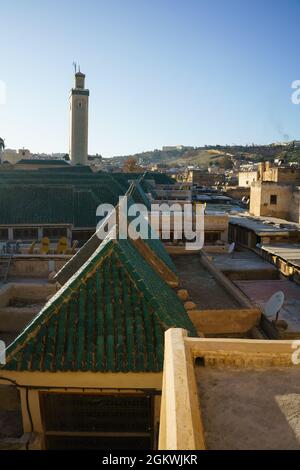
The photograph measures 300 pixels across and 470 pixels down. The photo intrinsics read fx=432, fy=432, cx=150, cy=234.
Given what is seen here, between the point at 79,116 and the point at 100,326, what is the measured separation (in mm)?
65504

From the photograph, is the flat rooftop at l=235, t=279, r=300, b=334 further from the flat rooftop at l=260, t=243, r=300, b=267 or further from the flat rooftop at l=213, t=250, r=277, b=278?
the flat rooftop at l=213, t=250, r=277, b=278

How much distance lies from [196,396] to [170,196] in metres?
38.8

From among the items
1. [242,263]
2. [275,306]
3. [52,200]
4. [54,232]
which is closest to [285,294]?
[242,263]

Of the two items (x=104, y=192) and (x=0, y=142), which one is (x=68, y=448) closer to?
(x=104, y=192)

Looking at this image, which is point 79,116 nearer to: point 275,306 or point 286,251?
point 286,251

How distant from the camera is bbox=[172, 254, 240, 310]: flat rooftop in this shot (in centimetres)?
1212

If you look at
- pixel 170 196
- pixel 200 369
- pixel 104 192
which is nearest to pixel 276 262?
pixel 104 192

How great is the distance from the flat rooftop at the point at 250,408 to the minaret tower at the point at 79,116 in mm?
66832

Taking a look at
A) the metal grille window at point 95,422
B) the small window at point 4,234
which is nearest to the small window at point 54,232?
the small window at point 4,234

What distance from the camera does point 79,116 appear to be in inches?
2689

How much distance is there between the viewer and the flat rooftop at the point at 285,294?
1408 cm

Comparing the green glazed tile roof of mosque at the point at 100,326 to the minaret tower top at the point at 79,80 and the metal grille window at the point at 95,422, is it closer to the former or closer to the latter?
the metal grille window at the point at 95,422

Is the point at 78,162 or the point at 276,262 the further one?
the point at 78,162

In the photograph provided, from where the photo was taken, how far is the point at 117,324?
6.93 m
